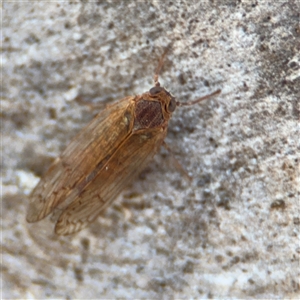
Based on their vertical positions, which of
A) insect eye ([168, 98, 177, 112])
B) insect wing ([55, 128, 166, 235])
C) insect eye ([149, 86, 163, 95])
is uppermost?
insect eye ([149, 86, 163, 95])

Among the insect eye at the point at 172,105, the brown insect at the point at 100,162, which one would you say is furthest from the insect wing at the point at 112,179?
the insect eye at the point at 172,105

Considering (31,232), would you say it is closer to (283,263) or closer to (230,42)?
(283,263)

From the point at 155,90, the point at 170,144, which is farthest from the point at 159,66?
the point at 170,144

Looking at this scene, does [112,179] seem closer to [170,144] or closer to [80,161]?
[80,161]

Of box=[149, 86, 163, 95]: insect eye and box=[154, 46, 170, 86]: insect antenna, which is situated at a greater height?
box=[154, 46, 170, 86]: insect antenna

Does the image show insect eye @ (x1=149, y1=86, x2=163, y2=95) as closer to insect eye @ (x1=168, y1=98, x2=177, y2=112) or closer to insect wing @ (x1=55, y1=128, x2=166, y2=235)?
insect eye @ (x1=168, y1=98, x2=177, y2=112)

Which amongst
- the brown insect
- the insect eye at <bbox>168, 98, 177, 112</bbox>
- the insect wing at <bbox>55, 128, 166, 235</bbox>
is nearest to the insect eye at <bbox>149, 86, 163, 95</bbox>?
the brown insect

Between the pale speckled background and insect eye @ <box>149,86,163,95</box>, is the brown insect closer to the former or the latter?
insect eye @ <box>149,86,163,95</box>
